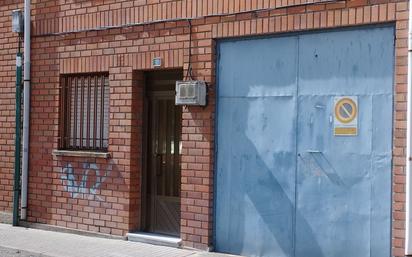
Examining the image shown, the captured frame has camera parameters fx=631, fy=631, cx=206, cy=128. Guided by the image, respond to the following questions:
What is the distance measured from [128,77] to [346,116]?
3.27 m

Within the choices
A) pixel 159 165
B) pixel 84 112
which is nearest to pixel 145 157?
pixel 159 165

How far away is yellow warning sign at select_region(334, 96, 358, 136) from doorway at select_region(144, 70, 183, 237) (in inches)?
95.8

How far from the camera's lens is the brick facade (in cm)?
700

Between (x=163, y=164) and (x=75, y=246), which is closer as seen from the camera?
(x=75, y=246)

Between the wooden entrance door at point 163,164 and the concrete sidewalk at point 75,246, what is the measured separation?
1.66 ft

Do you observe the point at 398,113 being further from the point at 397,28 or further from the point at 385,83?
the point at 397,28

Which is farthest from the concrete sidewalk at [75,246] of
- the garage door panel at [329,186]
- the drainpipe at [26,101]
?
the garage door panel at [329,186]

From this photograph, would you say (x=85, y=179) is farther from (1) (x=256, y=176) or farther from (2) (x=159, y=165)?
(1) (x=256, y=176)

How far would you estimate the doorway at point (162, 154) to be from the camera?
8.72 metres

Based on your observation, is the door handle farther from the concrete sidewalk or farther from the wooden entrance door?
the concrete sidewalk

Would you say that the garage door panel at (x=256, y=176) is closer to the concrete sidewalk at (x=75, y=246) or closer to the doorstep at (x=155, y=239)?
the concrete sidewalk at (x=75, y=246)

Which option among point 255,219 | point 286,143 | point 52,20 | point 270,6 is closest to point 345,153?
point 286,143

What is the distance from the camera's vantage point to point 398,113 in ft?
21.5

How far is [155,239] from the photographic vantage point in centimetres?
857
